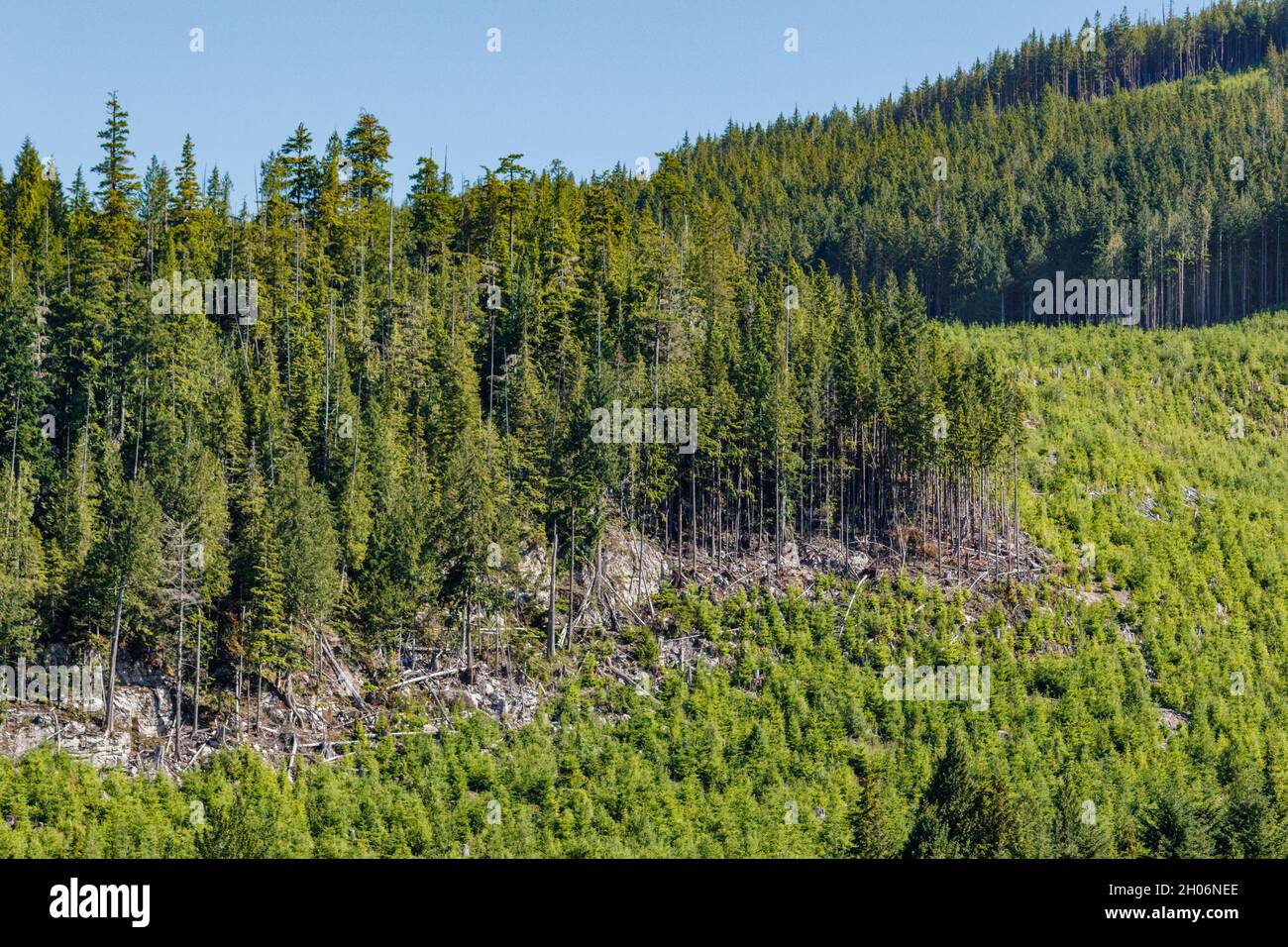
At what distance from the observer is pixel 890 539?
63750mm

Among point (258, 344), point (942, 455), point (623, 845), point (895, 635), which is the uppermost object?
point (258, 344)

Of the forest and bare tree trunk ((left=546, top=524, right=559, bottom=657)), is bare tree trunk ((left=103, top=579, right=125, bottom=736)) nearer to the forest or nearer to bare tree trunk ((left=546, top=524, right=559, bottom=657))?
the forest

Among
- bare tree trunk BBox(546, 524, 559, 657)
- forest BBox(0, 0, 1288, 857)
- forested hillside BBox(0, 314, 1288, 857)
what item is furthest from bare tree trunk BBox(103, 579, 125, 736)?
bare tree trunk BBox(546, 524, 559, 657)

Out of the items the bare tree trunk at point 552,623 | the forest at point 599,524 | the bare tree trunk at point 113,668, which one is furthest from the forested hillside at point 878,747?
the bare tree trunk at point 113,668

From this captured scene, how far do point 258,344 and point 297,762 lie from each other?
34.4 metres

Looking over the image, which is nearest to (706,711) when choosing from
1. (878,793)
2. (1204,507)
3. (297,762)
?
(878,793)

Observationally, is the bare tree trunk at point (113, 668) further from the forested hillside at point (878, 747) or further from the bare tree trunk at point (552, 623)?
the bare tree trunk at point (552, 623)

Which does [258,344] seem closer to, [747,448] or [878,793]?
[747,448]

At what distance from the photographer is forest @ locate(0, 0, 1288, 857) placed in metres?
45.5

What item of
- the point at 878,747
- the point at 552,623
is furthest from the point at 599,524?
the point at 878,747

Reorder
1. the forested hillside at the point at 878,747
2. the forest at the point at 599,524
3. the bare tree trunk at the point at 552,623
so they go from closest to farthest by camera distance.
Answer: the forested hillside at the point at 878,747, the forest at the point at 599,524, the bare tree trunk at the point at 552,623

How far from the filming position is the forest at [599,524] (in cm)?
4547

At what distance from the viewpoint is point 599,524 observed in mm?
56781
